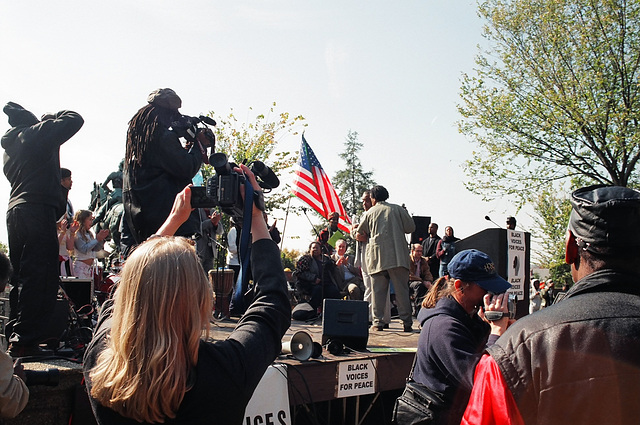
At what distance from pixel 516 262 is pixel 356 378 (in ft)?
9.20

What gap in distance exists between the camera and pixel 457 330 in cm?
357

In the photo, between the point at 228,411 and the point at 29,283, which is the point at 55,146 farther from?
the point at 228,411

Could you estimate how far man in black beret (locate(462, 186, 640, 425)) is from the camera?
1.56m

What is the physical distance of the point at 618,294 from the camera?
66.3 inches

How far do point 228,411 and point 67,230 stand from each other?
7.67 meters

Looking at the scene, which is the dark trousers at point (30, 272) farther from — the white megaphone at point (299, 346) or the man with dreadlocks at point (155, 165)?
the white megaphone at point (299, 346)

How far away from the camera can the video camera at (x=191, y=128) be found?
4.62 metres

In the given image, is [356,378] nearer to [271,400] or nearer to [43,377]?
[271,400]

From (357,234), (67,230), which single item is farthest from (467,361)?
(67,230)

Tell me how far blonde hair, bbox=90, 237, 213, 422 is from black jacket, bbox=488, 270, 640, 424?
2.97ft

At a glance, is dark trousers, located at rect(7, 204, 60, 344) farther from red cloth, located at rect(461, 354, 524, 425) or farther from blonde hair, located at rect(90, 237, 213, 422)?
red cloth, located at rect(461, 354, 524, 425)

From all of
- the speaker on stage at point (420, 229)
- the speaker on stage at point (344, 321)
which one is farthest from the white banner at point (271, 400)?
the speaker on stage at point (420, 229)

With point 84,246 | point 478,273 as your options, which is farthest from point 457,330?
point 84,246

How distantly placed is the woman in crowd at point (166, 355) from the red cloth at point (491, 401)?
0.69m
